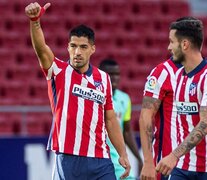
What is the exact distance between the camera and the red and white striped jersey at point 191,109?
7.00 metres

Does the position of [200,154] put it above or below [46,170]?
above

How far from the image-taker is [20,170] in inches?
454

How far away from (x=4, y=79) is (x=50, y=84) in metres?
8.39

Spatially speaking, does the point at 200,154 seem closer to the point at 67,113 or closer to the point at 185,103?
the point at 185,103

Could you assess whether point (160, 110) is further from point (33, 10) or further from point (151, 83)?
point (33, 10)

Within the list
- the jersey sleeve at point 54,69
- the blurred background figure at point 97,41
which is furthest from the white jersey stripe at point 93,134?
the blurred background figure at point 97,41

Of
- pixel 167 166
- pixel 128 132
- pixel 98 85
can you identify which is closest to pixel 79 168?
pixel 98 85

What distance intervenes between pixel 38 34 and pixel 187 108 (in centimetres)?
131

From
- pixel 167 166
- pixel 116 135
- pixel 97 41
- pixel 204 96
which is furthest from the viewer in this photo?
pixel 97 41

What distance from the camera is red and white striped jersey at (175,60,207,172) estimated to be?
7000mm

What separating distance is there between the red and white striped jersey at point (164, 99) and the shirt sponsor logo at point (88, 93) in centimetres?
44

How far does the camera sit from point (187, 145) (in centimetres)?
671

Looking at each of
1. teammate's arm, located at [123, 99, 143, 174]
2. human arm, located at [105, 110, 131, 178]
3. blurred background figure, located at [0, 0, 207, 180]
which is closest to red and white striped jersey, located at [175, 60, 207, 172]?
human arm, located at [105, 110, 131, 178]

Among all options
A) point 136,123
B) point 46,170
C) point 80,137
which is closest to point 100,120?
point 80,137
